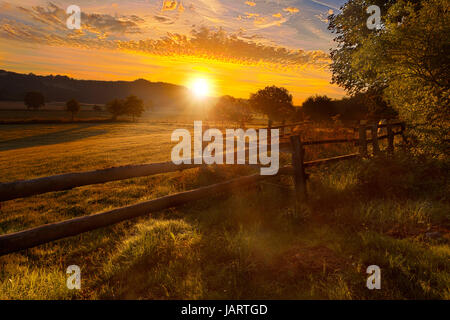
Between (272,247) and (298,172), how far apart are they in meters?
2.49

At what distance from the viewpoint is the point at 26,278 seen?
3143 millimetres

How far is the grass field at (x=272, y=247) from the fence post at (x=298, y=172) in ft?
1.05

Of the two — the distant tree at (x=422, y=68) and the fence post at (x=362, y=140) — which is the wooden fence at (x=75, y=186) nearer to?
the fence post at (x=362, y=140)

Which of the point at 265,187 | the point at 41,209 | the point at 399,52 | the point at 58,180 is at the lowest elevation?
the point at 41,209

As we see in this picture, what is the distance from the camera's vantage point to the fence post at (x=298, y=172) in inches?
227

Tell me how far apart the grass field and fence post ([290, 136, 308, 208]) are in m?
0.32

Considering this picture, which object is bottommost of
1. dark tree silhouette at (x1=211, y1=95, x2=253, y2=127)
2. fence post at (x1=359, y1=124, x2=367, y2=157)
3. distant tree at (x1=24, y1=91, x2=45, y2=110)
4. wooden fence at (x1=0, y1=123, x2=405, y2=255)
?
wooden fence at (x1=0, y1=123, x2=405, y2=255)

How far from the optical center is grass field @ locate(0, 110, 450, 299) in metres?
2.90

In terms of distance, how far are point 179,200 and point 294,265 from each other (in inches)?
78.8

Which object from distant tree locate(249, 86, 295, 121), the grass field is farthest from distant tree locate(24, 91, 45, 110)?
the grass field

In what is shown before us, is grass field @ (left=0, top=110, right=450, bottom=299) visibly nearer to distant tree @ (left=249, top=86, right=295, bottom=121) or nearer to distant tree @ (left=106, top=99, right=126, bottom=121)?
distant tree @ (left=249, top=86, right=295, bottom=121)

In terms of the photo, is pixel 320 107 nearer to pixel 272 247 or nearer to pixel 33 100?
pixel 272 247
